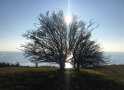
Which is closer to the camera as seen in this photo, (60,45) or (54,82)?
(54,82)

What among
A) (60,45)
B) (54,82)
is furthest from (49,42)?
(54,82)

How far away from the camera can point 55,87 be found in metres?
14.0

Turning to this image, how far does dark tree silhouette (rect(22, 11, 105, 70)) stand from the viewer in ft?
74.9

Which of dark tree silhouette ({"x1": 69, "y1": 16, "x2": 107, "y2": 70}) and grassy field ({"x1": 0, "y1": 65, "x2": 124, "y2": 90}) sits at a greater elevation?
dark tree silhouette ({"x1": 69, "y1": 16, "x2": 107, "y2": 70})

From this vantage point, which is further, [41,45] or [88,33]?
[88,33]

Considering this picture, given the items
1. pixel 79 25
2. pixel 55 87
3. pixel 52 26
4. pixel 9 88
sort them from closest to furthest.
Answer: pixel 9 88 → pixel 55 87 → pixel 52 26 → pixel 79 25

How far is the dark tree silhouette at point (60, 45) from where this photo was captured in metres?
22.8

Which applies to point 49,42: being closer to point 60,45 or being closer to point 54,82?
point 60,45

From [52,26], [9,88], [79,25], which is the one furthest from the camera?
[79,25]

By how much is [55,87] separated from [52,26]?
11.4 meters

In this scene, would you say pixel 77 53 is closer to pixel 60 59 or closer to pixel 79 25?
pixel 60 59

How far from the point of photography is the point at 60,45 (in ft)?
78.1

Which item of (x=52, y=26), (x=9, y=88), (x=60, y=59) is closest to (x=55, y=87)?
(x=9, y=88)

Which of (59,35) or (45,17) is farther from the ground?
(45,17)
